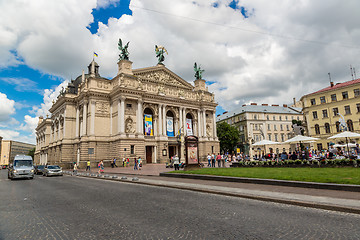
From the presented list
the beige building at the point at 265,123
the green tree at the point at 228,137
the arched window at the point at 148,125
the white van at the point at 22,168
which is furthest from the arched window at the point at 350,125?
the white van at the point at 22,168

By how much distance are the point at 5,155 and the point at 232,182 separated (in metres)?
190

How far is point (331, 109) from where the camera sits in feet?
168

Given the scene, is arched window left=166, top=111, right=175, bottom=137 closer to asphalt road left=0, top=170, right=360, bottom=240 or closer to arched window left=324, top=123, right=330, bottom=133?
arched window left=324, top=123, right=330, bottom=133

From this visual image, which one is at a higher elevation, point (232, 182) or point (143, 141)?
point (143, 141)

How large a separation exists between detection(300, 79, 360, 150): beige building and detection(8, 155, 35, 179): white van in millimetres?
50937

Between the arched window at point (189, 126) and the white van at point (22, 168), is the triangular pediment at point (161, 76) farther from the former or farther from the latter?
the white van at point (22, 168)

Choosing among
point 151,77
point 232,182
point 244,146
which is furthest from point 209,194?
point 244,146

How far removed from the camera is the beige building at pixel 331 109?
157 feet

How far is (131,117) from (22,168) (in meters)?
Result: 22.5

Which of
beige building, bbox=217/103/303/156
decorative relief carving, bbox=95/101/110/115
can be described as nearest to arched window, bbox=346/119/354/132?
beige building, bbox=217/103/303/156

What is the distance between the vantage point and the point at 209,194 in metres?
11.2

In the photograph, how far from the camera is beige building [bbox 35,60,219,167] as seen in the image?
1684 inches

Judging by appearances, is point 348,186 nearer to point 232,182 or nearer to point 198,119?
point 232,182

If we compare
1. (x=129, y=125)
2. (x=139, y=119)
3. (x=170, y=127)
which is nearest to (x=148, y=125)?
(x=139, y=119)
